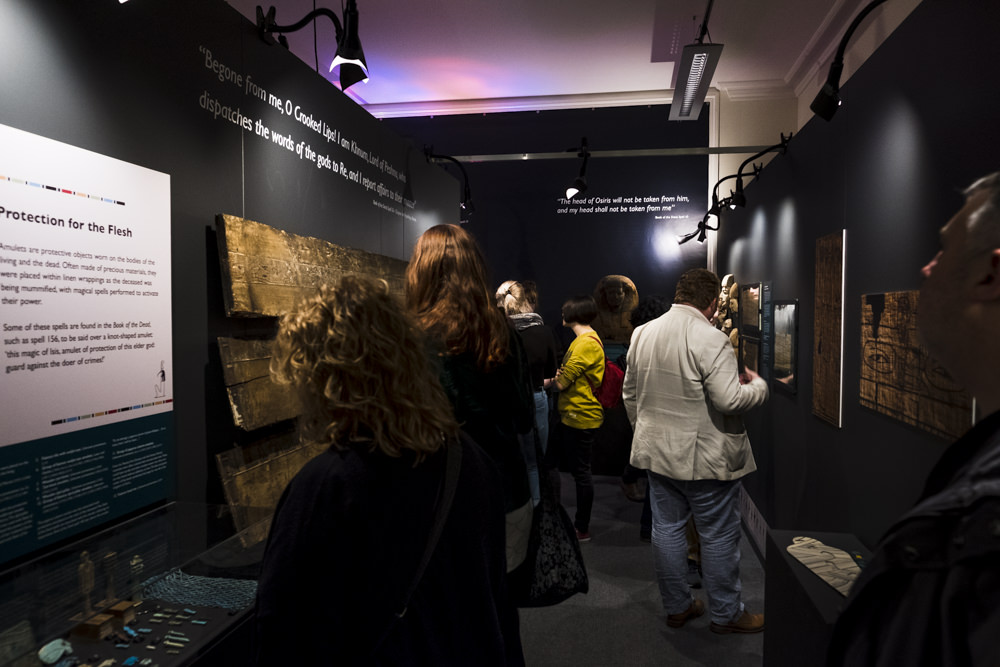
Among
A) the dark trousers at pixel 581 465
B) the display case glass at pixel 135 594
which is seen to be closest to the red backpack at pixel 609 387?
the dark trousers at pixel 581 465

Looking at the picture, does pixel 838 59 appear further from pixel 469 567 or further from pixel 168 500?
pixel 168 500

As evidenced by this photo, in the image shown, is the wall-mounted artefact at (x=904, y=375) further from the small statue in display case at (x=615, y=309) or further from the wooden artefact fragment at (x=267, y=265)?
the small statue in display case at (x=615, y=309)

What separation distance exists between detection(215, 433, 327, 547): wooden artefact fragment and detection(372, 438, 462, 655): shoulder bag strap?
0.79 metres

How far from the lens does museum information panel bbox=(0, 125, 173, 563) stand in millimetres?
1338

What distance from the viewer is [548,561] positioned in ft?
6.38

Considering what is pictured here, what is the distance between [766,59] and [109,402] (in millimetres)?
5529

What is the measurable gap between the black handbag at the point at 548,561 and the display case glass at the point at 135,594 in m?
0.81

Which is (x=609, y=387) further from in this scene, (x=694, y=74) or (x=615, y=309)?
(x=694, y=74)

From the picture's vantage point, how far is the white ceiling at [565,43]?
14.1 feet

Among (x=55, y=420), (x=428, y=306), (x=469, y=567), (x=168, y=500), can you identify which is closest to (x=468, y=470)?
(x=469, y=567)

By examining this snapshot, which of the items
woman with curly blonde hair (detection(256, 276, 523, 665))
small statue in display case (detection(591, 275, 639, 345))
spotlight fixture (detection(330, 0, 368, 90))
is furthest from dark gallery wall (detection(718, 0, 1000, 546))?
small statue in display case (detection(591, 275, 639, 345))

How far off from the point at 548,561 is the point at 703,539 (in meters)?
1.21

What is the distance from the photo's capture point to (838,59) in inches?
81.9

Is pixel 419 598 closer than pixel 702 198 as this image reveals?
Yes
